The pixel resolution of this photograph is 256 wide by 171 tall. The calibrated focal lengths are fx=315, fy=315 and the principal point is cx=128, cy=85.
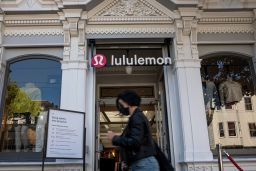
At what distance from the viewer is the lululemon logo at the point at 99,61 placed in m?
7.61

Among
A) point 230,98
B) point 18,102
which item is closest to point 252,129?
point 230,98

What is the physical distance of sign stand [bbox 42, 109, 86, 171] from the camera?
5.96 meters

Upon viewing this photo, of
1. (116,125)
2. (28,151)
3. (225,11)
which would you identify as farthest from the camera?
(116,125)

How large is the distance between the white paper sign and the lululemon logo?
1464 mm

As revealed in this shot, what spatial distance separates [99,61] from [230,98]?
3436 mm

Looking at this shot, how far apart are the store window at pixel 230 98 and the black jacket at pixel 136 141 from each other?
4325 millimetres

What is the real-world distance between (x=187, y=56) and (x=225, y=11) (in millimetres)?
1703

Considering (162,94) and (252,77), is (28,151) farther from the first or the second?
(252,77)

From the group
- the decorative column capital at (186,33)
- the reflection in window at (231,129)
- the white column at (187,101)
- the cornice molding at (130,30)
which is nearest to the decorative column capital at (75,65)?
the cornice molding at (130,30)

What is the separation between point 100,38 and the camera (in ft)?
25.8

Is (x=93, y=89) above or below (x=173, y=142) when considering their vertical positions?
above

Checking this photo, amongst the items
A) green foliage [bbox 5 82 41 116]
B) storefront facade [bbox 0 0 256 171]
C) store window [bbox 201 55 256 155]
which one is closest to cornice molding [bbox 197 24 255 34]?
storefront facade [bbox 0 0 256 171]

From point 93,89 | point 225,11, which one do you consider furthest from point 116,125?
point 225,11

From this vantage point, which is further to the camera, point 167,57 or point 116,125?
point 116,125
